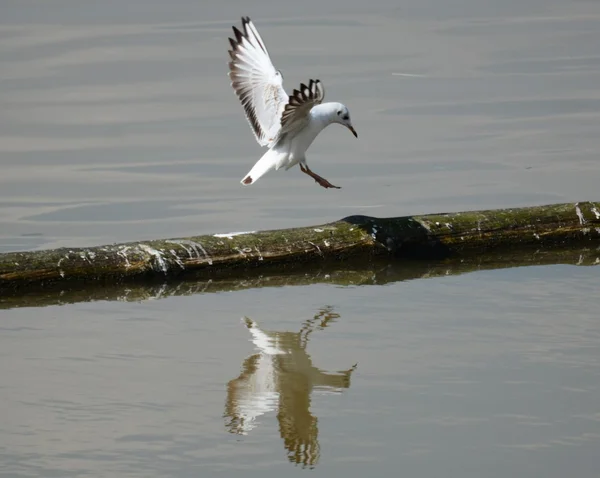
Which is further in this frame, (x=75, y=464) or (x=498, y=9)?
(x=498, y=9)

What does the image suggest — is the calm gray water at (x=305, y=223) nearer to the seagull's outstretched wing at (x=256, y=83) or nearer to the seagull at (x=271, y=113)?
the seagull at (x=271, y=113)

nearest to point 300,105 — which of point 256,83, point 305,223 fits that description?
point 256,83

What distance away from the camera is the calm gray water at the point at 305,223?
5453 mm

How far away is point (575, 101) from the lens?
42.7ft

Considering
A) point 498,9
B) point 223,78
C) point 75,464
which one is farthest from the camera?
point 498,9

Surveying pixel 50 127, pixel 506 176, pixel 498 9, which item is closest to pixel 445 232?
pixel 506 176

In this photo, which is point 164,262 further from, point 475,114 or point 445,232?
point 475,114

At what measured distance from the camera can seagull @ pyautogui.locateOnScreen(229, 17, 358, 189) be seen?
8.79 m

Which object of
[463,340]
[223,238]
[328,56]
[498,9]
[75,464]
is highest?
[498,9]

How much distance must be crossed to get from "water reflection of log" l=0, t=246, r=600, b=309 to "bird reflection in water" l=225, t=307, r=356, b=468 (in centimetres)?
79

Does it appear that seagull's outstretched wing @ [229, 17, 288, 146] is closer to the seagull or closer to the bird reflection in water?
the seagull

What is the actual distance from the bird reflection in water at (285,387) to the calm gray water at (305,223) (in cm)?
→ 2

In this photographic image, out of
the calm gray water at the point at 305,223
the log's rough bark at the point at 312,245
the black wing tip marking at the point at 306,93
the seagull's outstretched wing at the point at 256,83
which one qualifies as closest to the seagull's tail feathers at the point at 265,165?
the seagull's outstretched wing at the point at 256,83

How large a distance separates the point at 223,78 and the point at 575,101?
3.64 m
